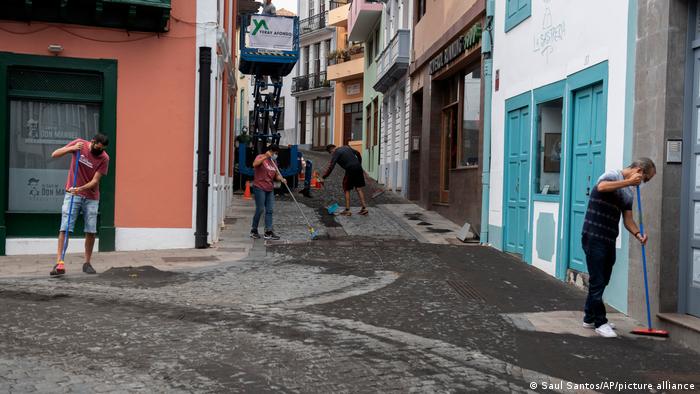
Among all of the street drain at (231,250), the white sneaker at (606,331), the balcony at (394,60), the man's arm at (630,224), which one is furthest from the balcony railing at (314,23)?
the white sneaker at (606,331)

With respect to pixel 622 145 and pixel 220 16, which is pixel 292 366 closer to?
pixel 622 145

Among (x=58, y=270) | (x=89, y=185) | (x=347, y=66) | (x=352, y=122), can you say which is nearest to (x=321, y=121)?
(x=352, y=122)

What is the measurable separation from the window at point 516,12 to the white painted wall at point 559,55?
0.10 metres

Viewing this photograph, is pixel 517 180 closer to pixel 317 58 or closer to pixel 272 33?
pixel 272 33

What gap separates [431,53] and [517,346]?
42.9 feet

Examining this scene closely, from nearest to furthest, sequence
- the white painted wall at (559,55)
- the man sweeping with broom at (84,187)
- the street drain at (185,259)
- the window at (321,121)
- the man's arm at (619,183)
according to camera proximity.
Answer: the man's arm at (619,183) < the white painted wall at (559,55) < the man sweeping with broom at (84,187) < the street drain at (185,259) < the window at (321,121)

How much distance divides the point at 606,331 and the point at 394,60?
16.6 metres

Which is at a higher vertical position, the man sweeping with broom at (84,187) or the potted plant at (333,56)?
the potted plant at (333,56)

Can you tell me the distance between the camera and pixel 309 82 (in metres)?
43.6

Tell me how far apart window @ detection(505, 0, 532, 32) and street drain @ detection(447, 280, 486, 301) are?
449 cm

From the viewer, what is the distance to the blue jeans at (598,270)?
6773mm

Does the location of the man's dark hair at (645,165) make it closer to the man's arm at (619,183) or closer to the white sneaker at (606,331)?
the man's arm at (619,183)

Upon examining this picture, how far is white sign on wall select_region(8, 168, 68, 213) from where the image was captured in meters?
11.4

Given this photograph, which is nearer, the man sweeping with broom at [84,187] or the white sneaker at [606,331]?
the white sneaker at [606,331]
